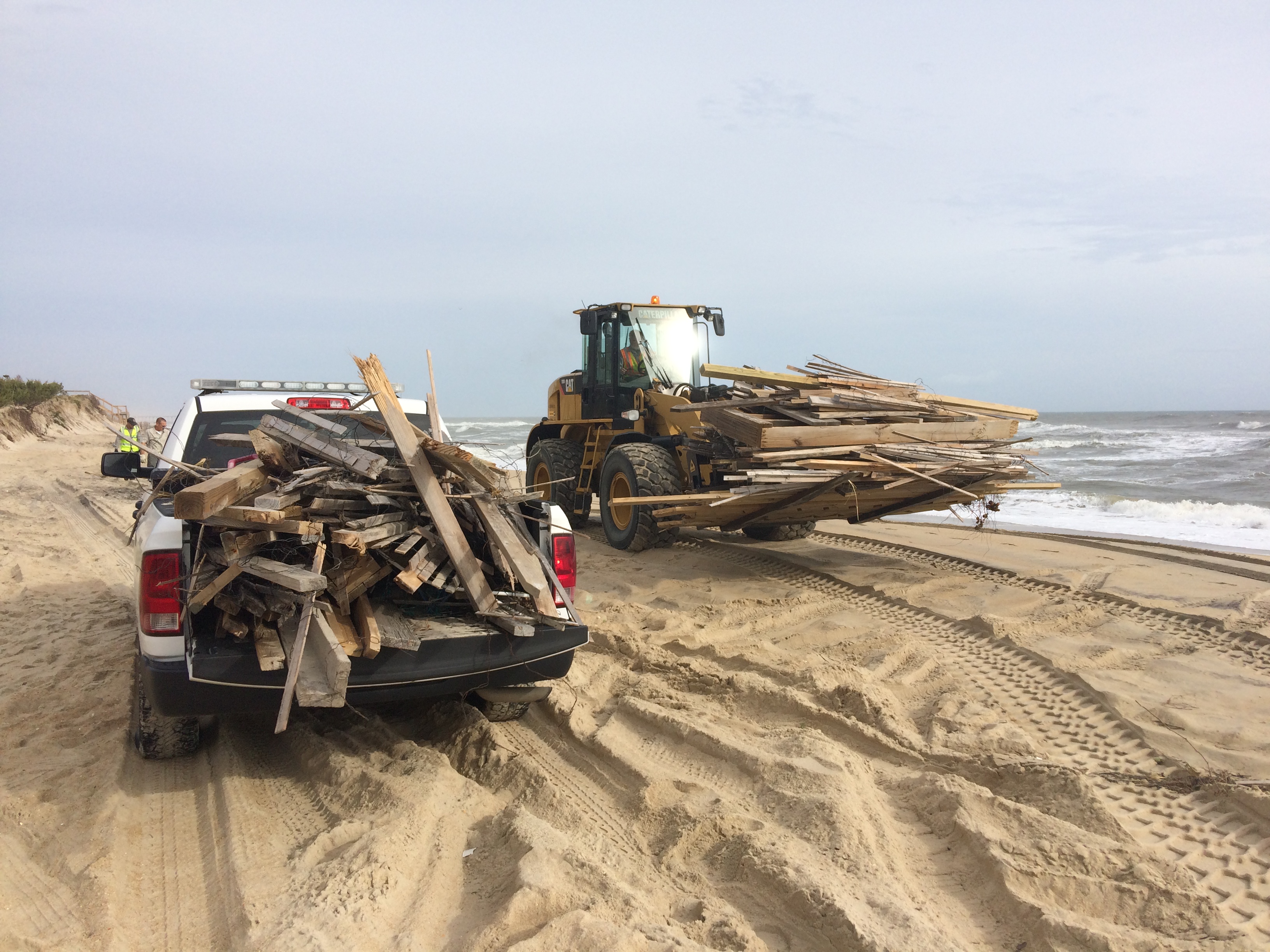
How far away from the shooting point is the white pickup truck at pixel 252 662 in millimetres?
3266

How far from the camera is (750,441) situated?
6.84 metres

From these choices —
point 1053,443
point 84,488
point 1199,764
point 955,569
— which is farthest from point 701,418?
point 1053,443

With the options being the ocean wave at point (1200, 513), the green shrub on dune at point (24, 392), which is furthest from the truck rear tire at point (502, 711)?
the green shrub on dune at point (24, 392)

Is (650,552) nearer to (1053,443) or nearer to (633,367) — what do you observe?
(633,367)

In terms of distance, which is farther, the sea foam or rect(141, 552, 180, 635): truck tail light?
the sea foam

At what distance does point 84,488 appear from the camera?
1656 centimetres

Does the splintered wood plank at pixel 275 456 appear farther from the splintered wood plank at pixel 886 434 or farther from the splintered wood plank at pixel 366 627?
the splintered wood plank at pixel 886 434

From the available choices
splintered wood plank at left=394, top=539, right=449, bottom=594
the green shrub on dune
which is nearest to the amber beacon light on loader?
splintered wood plank at left=394, top=539, right=449, bottom=594

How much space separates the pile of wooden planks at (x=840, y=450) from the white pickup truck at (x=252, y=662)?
9.45 feet

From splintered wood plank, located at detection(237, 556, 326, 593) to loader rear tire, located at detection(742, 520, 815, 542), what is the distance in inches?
285

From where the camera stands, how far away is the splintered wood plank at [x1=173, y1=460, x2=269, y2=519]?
10.00 ft

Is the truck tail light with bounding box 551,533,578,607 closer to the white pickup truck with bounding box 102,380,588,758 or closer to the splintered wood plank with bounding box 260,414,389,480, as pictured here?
the white pickup truck with bounding box 102,380,588,758

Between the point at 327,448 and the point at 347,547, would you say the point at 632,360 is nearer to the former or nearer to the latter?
the point at 327,448

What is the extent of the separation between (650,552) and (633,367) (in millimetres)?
2320
